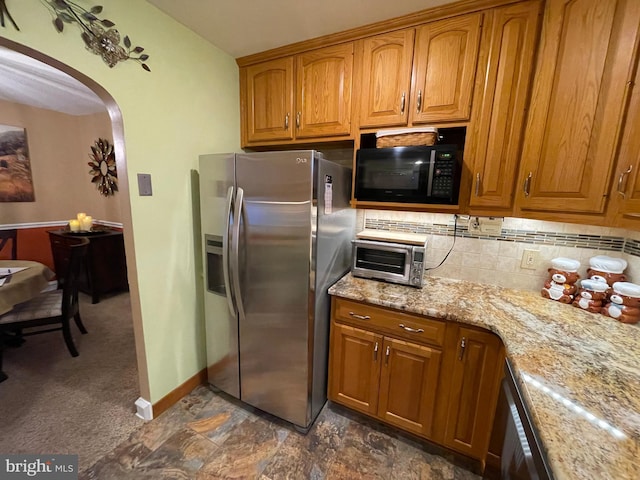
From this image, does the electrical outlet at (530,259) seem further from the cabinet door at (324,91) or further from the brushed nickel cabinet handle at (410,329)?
the cabinet door at (324,91)

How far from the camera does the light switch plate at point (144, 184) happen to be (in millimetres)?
1483

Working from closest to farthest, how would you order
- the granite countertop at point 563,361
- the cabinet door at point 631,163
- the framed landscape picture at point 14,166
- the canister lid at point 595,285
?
the granite countertop at point 563,361 < the cabinet door at point 631,163 < the canister lid at point 595,285 < the framed landscape picture at point 14,166

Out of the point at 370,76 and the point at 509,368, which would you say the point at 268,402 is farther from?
the point at 370,76

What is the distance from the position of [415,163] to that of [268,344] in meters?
1.41

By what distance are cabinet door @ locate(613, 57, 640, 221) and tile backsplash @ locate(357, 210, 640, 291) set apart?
1.34 feet

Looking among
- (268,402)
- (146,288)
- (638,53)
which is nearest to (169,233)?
(146,288)

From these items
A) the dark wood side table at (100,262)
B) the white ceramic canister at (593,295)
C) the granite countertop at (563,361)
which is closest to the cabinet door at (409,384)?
the granite countertop at (563,361)

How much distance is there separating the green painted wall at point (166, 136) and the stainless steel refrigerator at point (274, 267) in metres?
0.18

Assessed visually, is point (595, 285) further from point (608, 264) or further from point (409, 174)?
point (409, 174)

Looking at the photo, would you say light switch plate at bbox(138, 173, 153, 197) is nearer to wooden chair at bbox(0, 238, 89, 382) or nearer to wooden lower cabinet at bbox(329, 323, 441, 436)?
wooden chair at bbox(0, 238, 89, 382)

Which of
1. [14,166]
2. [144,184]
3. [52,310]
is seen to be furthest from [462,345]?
[14,166]

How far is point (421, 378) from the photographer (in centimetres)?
145

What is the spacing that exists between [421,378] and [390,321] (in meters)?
0.36

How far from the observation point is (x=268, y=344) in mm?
1620
